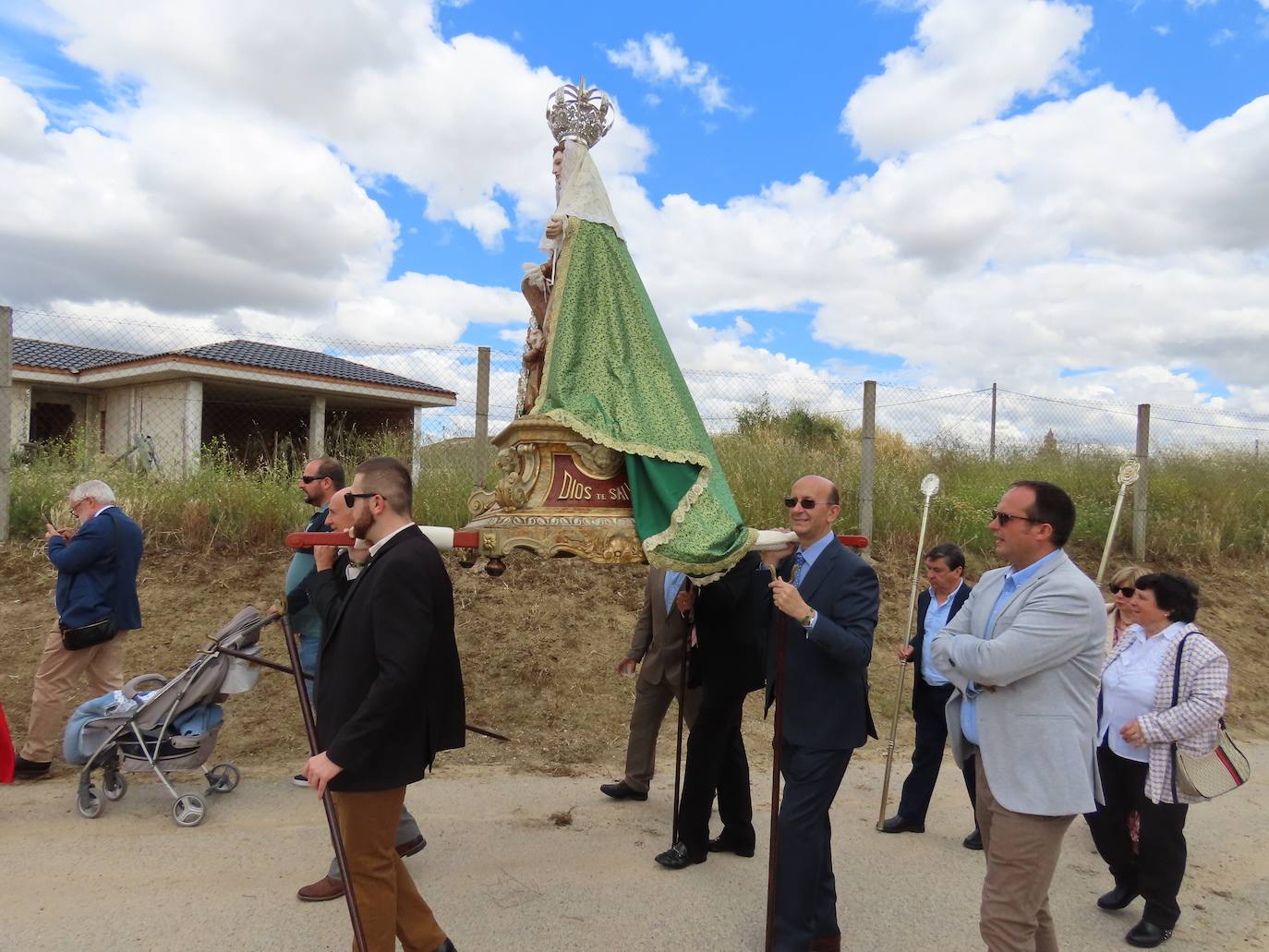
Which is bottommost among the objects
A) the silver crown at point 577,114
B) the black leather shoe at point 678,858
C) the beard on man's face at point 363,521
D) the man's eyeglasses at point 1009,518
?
the black leather shoe at point 678,858

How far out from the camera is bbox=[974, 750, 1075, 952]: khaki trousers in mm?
2855

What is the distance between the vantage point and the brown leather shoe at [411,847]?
4.42 metres

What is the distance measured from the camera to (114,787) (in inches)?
199

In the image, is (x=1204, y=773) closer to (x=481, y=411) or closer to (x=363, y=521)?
(x=363, y=521)

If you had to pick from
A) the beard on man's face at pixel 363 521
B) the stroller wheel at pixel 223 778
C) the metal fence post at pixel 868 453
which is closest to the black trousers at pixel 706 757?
the beard on man's face at pixel 363 521

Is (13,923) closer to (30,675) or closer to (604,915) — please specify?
(604,915)

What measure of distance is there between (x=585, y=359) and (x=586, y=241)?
0.58 metres

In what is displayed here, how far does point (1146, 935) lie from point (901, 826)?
4.94 ft

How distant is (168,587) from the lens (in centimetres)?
800

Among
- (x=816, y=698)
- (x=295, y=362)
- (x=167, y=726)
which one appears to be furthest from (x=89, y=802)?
(x=295, y=362)

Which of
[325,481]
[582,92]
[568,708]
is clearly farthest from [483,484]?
[582,92]

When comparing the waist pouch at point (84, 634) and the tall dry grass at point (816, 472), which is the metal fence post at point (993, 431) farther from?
the waist pouch at point (84, 634)

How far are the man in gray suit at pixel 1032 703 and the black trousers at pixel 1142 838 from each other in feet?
4.27

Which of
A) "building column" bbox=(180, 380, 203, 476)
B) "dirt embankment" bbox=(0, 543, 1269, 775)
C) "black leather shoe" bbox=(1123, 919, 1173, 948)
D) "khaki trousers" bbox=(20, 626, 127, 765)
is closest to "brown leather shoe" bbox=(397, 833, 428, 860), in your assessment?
"dirt embankment" bbox=(0, 543, 1269, 775)
